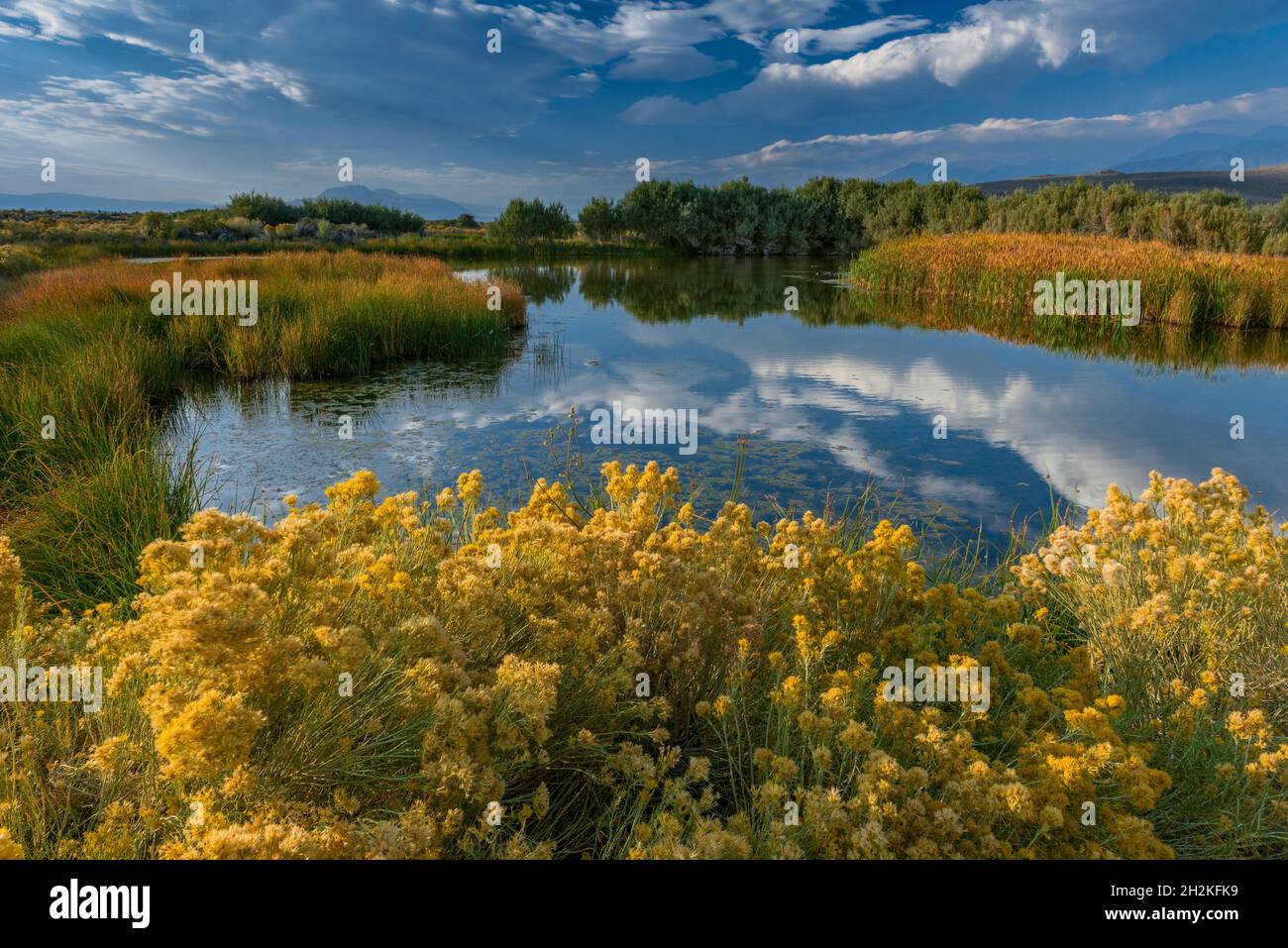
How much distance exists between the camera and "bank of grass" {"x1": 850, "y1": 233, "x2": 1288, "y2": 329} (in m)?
19.7

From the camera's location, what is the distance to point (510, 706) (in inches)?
93.6

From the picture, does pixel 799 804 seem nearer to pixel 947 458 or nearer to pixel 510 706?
pixel 510 706

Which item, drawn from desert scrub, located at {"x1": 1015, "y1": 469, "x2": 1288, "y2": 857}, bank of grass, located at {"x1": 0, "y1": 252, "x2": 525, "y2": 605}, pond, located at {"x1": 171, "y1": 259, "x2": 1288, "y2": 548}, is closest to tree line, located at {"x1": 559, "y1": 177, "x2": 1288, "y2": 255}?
pond, located at {"x1": 171, "y1": 259, "x2": 1288, "y2": 548}

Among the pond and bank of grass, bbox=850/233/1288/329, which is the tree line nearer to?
bank of grass, bbox=850/233/1288/329

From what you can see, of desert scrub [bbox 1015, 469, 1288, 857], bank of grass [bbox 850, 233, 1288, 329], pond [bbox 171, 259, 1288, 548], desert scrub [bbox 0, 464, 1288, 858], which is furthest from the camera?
bank of grass [bbox 850, 233, 1288, 329]

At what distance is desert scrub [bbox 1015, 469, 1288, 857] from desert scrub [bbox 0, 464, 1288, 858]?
2.1 inches

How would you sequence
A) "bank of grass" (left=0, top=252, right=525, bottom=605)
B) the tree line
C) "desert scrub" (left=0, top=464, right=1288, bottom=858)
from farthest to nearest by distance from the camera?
1. the tree line
2. "bank of grass" (left=0, top=252, right=525, bottom=605)
3. "desert scrub" (left=0, top=464, right=1288, bottom=858)

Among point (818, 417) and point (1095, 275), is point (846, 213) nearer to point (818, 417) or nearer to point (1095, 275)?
point (1095, 275)

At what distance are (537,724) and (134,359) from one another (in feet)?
38.8

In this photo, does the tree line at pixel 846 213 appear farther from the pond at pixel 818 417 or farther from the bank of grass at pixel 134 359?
the bank of grass at pixel 134 359

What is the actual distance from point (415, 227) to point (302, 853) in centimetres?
7326

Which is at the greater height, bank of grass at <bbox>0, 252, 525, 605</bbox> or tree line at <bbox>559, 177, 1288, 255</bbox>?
tree line at <bbox>559, 177, 1288, 255</bbox>

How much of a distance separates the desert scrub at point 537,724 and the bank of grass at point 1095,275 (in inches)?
782
